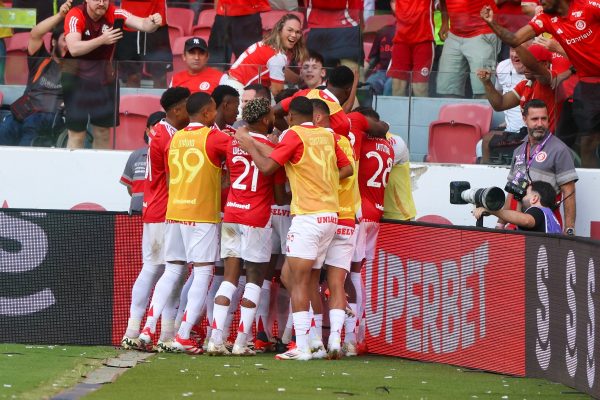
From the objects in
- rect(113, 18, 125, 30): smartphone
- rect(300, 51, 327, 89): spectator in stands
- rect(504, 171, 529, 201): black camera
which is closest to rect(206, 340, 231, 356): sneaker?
rect(504, 171, 529, 201): black camera

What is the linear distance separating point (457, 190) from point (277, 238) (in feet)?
5.55

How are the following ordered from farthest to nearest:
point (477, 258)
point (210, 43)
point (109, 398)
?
1. point (210, 43)
2. point (477, 258)
3. point (109, 398)

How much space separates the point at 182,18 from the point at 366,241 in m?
6.56

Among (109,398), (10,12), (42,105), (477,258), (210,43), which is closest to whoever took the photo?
(109,398)

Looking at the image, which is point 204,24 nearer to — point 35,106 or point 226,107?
point 35,106

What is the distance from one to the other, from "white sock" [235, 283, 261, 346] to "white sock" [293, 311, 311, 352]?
41 centimetres

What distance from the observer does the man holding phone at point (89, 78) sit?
14.2m

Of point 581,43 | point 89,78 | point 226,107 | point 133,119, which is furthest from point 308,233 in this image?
point 89,78

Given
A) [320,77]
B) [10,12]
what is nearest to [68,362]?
[320,77]

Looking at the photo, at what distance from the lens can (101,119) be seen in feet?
46.8

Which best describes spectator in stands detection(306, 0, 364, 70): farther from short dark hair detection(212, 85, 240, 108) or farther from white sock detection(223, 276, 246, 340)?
white sock detection(223, 276, 246, 340)

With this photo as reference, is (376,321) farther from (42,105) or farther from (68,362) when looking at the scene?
(42,105)

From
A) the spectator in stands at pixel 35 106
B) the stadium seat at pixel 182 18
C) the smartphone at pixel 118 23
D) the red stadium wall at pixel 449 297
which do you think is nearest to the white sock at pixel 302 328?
the red stadium wall at pixel 449 297

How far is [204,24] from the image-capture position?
56.3 ft
